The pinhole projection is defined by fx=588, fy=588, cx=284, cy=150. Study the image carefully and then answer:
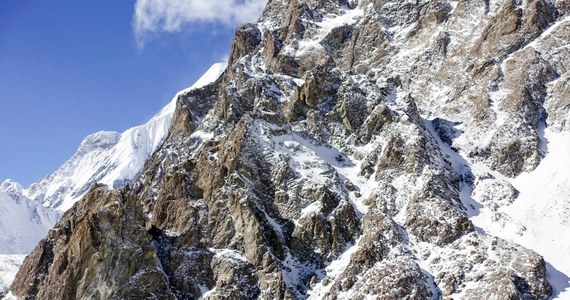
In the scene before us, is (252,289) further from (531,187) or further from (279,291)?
(531,187)

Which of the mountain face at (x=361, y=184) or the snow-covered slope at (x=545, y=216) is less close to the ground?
the mountain face at (x=361, y=184)

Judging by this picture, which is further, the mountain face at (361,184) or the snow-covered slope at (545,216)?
the snow-covered slope at (545,216)

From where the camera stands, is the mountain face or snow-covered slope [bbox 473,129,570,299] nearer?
the mountain face

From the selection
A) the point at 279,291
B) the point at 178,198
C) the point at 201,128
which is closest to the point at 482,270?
the point at 279,291

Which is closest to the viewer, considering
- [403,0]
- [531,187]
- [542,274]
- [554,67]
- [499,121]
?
[542,274]

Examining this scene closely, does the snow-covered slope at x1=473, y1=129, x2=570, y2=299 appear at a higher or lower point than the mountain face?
lower

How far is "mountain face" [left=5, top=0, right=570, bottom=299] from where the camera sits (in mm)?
78812

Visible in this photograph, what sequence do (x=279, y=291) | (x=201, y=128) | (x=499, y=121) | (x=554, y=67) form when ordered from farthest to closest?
(x=201, y=128) < (x=554, y=67) < (x=499, y=121) < (x=279, y=291)

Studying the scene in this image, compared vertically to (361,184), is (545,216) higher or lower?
lower

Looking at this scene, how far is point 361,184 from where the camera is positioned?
10112cm

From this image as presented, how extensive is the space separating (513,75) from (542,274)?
51.4 metres

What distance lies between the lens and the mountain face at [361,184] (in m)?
78.8

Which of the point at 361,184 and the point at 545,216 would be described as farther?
the point at 361,184

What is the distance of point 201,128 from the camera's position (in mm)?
126562
